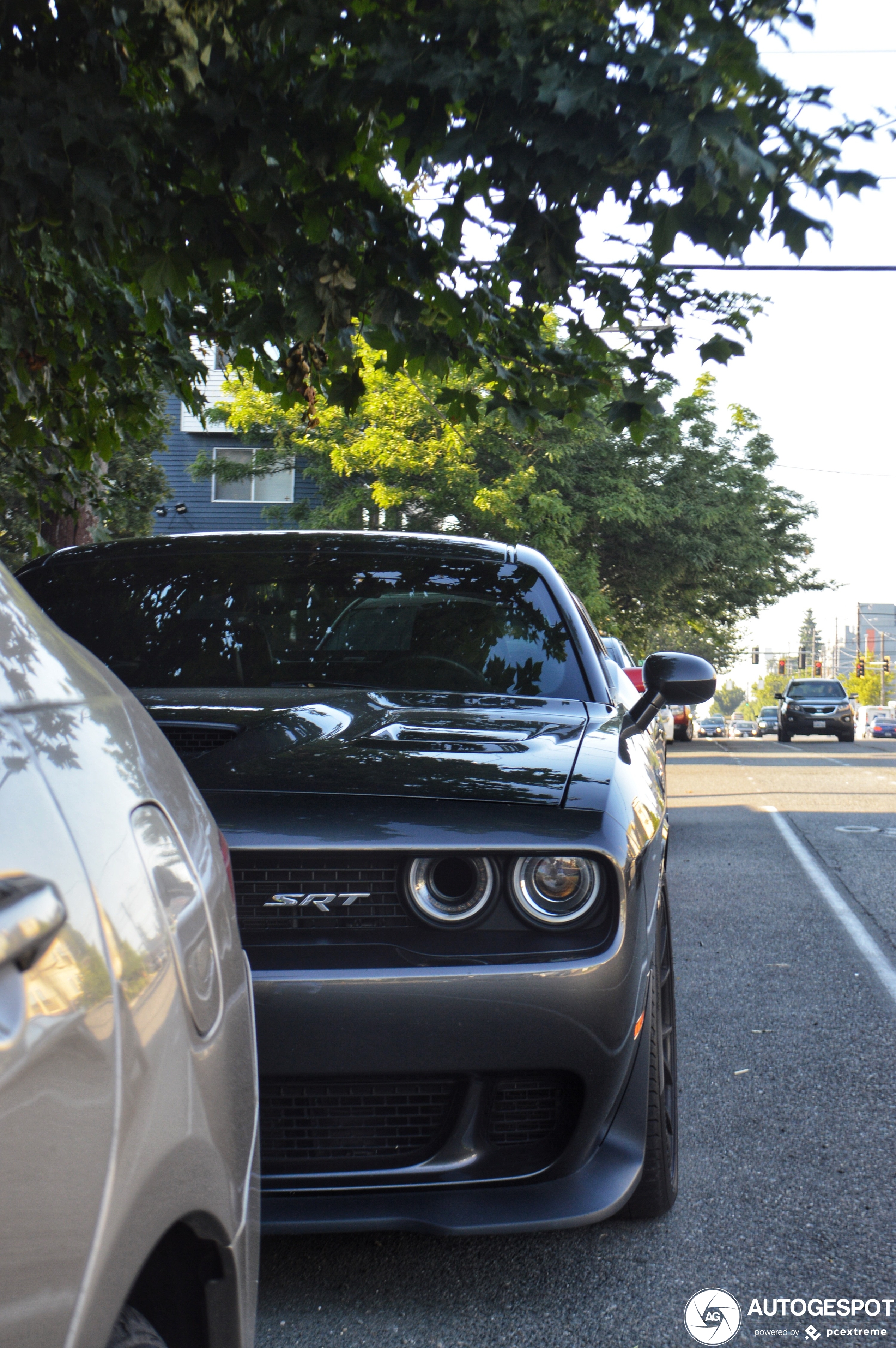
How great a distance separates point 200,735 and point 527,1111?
112 cm

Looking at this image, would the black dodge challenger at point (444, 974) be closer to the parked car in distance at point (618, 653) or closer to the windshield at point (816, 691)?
the parked car in distance at point (618, 653)

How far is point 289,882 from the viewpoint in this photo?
8.04ft

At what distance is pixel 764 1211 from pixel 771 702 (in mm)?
170033

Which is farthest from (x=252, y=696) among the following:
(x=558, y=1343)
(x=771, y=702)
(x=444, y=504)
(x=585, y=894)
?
(x=771, y=702)

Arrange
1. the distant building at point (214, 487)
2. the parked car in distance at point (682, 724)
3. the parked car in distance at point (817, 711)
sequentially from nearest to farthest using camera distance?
the distant building at point (214, 487) → the parked car in distance at point (682, 724) → the parked car in distance at point (817, 711)

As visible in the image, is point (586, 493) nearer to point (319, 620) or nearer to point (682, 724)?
point (682, 724)


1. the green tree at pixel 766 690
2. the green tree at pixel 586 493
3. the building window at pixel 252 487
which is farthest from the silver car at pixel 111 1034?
the green tree at pixel 766 690

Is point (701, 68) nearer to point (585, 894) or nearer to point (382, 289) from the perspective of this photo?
point (382, 289)

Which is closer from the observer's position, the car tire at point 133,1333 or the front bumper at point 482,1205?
the car tire at point 133,1333

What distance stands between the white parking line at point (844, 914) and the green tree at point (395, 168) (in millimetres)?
2793

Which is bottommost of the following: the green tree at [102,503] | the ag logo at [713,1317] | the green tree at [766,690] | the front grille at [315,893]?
the green tree at [766,690]

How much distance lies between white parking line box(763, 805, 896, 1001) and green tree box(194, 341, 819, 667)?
449 inches

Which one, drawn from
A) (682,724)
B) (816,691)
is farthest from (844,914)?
(816,691)

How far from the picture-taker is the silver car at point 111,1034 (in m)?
0.97
